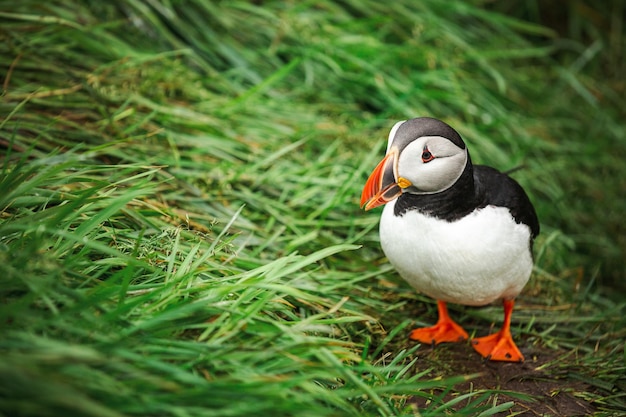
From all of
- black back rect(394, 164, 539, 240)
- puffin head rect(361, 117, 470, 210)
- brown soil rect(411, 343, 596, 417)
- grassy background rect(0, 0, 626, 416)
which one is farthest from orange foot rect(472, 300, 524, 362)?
puffin head rect(361, 117, 470, 210)

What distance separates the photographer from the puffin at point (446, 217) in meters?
2.23

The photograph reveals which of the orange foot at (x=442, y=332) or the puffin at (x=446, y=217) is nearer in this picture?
the puffin at (x=446, y=217)

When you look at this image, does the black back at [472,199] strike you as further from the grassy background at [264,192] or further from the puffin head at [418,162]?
the grassy background at [264,192]

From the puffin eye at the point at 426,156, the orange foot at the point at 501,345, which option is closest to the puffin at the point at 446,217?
the puffin eye at the point at 426,156

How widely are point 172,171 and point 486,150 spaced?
190 cm

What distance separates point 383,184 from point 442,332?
0.77 meters

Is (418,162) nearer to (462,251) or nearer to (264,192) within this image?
(462,251)

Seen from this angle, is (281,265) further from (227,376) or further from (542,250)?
(542,250)

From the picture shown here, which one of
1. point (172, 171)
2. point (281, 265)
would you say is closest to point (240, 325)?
point (281, 265)

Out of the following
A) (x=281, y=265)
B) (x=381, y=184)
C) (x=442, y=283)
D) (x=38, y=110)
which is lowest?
(x=442, y=283)

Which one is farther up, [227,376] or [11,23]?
[11,23]

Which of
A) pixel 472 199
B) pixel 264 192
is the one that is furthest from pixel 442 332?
pixel 264 192

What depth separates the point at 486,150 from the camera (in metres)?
3.90

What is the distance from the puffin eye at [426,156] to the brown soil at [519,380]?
75 cm
